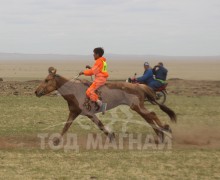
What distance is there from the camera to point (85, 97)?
1202 cm

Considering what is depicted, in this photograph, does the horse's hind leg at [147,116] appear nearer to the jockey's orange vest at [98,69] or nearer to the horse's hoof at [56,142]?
the jockey's orange vest at [98,69]

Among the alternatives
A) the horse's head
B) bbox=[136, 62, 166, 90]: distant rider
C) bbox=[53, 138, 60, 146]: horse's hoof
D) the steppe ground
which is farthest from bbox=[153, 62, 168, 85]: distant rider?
bbox=[53, 138, 60, 146]: horse's hoof

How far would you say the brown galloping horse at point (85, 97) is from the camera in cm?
1201

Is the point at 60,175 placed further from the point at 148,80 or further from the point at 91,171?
the point at 148,80

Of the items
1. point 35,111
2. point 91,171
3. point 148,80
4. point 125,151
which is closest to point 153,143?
point 125,151

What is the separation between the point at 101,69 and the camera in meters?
11.8

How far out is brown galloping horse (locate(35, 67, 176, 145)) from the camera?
473 inches

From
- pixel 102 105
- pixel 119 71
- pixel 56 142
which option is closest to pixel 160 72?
pixel 102 105

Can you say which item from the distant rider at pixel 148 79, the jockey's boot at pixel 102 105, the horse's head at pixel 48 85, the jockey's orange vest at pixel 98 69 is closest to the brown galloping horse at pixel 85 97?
the horse's head at pixel 48 85

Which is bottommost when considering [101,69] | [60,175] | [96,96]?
[60,175]

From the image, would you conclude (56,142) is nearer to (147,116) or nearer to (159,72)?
(147,116)

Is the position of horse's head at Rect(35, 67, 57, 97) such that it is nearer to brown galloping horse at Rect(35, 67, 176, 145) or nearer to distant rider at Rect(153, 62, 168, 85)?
brown galloping horse at Rect(35, 67, 176, 145)

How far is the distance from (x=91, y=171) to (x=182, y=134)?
5043 millimetres

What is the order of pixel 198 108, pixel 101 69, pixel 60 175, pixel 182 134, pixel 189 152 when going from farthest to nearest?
pixel 198 108 < pixel 182 134 < pixel 101 69 < pixel 189 152 < pixel 60 175
